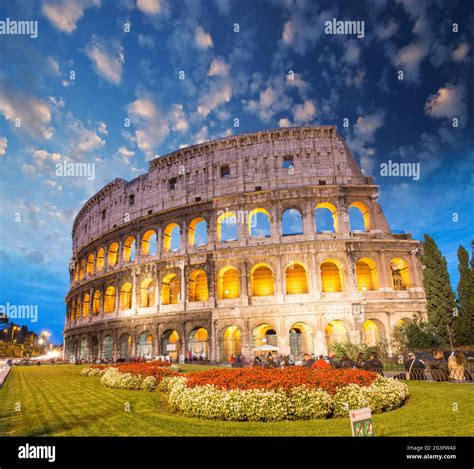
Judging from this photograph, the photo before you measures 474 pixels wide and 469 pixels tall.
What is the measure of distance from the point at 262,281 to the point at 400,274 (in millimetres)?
12515

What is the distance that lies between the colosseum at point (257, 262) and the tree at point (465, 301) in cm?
517

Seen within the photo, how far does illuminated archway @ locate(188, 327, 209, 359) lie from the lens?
31.2 meters

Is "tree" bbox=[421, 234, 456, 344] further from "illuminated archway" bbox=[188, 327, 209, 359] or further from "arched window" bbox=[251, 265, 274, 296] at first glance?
"illuminated archway" bbox=[188, 327, 209, 359]

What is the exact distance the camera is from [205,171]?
115 ft

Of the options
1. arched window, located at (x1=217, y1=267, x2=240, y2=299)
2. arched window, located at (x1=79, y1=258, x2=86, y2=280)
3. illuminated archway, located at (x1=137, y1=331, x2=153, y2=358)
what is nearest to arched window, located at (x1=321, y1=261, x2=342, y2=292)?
arched window, located at (x1=217, y1=267, x2=240, y2=299)

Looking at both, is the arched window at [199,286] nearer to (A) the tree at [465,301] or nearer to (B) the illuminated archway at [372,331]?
(B) the illuminated archway at [372,331]

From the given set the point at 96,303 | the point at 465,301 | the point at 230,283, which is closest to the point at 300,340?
the point at 230,283

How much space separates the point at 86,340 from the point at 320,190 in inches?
1287

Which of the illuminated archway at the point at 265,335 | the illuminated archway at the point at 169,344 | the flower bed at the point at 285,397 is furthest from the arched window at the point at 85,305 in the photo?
the flower bed at the point at 285,397

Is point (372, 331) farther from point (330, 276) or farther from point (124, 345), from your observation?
point (124, 345)

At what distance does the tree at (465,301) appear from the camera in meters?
22.6
